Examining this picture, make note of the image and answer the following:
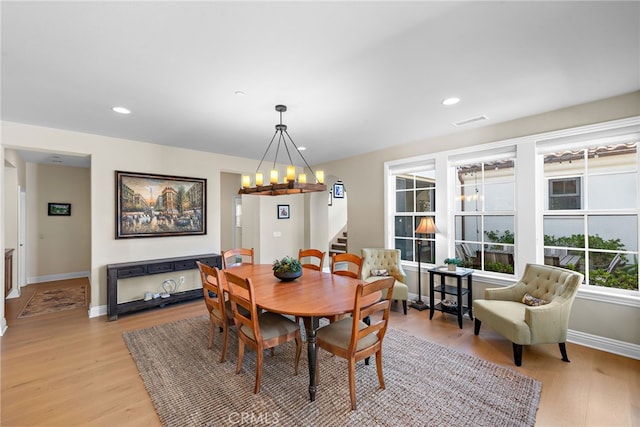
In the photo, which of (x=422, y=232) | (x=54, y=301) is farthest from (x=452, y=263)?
(x=54, y=301)

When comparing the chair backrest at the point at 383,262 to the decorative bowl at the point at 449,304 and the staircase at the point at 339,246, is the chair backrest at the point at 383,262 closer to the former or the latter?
the decorative bowl at the point at 449,304

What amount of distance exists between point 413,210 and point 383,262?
105cm

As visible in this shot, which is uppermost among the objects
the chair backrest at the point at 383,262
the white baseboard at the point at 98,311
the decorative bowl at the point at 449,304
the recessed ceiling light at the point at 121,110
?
the recessed ceiling light at the point at 121,110

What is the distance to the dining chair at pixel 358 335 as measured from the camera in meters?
2.03

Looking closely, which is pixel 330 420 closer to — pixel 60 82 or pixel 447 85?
pixel 447 85

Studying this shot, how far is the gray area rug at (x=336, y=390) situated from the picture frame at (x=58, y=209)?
17.2 feet

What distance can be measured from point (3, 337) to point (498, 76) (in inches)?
239

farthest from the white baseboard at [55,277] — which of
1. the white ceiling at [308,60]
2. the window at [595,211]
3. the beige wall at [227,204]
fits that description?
the window at [595,211]

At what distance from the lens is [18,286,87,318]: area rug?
426 cm

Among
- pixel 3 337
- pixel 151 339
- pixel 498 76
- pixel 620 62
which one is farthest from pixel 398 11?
pixel 3 337

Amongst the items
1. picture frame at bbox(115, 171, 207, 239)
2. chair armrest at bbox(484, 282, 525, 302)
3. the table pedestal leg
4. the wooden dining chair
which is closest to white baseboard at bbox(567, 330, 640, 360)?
Answer: chair armrest at bbox(484, 282, 525, 302)

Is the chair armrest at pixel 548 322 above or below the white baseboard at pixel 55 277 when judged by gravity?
above

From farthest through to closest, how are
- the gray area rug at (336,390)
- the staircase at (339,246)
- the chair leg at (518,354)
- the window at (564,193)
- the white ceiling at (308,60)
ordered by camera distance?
the staircase at (339,246) → the window at (564,193) → the chair leg at (518,354) → the gray area rug at (336,390) → the white ceiling at (308,60)

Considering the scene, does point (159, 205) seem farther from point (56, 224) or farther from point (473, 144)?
point (473, 144)
